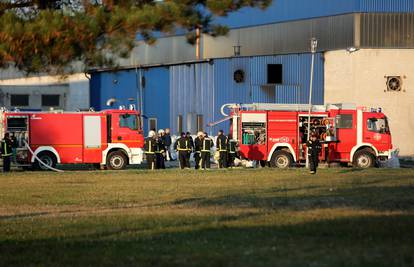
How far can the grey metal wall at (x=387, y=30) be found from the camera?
4894 cm

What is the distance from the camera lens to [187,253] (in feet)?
42.8

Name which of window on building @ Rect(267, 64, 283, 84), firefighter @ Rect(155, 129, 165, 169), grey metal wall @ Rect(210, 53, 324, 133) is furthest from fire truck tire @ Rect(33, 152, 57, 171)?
window on building @ Rect(267, 64, 283, 84)

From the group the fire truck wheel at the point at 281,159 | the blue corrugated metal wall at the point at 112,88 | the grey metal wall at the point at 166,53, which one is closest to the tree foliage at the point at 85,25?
the fire truck wheel at the point at 281,159

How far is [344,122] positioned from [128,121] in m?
9.00

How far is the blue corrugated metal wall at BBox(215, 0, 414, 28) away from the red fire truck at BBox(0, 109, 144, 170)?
33.5 feet

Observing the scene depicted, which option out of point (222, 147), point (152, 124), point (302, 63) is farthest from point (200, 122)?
point (222, 147)

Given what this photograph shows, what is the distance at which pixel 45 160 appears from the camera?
125ft

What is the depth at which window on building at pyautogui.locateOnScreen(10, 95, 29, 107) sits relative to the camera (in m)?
60.8

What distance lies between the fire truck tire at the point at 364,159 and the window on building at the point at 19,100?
2869 cm

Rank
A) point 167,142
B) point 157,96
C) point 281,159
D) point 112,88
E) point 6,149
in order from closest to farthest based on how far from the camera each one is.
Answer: point 6,149 → point 281,159 → point 167,142 → point 157,96 → point 112,88

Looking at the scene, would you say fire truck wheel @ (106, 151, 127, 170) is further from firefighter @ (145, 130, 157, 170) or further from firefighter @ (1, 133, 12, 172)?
firefighter @ (1, 133, 12, 172)

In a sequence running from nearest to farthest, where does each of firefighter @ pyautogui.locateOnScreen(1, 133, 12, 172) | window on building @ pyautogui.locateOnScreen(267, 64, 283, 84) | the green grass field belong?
the green grass field, firefighter @ pyautogui.locateOnScreen(1, 133, 12, 172), window on building @ pyautogui.locateOnScreen(267, 64, 283, 84)

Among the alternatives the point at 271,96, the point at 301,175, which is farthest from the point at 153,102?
the point at 301,175

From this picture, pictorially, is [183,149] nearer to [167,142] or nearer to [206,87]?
[167,142]
